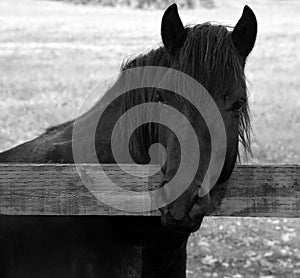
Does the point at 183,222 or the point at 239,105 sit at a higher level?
the point at 239,105

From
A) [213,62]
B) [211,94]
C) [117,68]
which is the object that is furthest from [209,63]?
[117,68]

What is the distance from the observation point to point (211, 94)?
98.5 inches

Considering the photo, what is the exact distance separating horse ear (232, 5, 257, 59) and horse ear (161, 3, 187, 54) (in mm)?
213

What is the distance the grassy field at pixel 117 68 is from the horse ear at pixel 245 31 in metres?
0.89

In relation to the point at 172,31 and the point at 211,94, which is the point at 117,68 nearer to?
the point at 172,31

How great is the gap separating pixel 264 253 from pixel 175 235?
12.0 feet

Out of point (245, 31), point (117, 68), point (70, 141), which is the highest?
point (245, 31)

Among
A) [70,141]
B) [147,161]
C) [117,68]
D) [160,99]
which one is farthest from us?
[117,68]

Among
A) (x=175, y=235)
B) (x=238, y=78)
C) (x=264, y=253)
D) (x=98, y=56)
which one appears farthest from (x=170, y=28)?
(x=98, y=56)

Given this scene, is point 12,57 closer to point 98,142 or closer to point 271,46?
point 271,46

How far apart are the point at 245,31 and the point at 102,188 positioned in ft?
2.84

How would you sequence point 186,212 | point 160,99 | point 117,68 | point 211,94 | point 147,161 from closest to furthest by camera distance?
1. point 186,212
2. point 211,94
3. point 160,99
4. point 147,161
5. point 117,68

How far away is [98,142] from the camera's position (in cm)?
307

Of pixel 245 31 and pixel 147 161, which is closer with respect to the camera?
pixel 245 31
